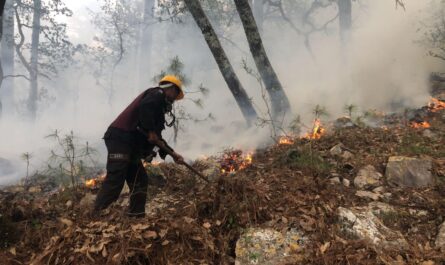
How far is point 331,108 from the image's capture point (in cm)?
1134

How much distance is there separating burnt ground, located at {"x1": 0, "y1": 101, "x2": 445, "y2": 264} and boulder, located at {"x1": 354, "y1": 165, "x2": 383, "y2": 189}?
0.13m

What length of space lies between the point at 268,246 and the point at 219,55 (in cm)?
636

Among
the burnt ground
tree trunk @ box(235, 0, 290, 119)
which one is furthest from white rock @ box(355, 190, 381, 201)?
tree trunk @ box(235, 0, 290, 119)

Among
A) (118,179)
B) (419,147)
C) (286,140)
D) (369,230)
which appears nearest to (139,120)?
(118,179)

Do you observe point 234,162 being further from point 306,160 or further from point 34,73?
point 34,73

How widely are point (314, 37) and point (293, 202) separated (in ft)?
68.4

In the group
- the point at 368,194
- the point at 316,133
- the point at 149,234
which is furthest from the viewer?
the point at 316,133

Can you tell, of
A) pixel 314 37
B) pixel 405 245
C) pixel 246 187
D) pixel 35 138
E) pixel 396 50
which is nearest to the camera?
pixel 405 245

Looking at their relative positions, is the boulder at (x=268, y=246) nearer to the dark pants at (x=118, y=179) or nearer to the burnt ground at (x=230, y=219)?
the burnt ground at (x=230, y=219)

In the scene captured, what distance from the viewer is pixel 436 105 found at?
28.6 feet

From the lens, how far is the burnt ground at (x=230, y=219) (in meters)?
3.31

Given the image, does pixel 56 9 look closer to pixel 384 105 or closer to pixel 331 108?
pixel 331 108

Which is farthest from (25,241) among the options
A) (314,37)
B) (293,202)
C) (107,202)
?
(314,37)

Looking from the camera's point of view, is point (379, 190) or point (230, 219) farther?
point (379, 190)
